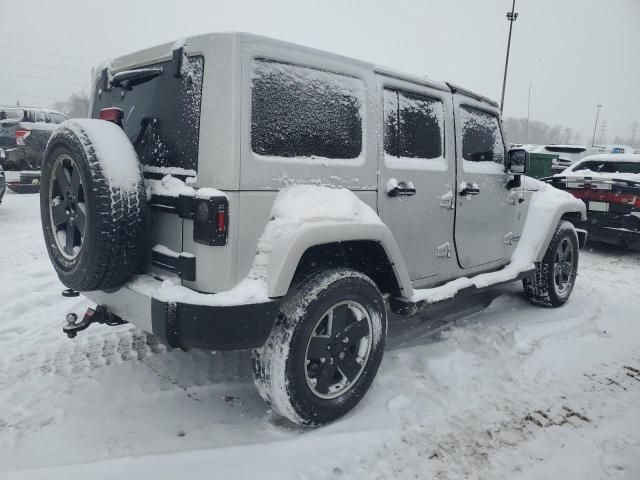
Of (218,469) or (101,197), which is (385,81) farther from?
(218,469)

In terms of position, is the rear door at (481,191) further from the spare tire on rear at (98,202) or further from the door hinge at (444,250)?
the spare tire on rear at (98,202)

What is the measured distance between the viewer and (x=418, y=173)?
3236 millimetres

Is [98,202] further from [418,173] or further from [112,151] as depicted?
[418,173]

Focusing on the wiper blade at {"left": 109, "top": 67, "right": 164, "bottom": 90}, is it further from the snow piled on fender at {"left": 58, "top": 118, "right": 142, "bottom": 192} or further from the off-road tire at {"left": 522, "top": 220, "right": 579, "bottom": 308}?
the off-road tire at {"left": 522, "top": 220, "right": 579, "bottom": 308}

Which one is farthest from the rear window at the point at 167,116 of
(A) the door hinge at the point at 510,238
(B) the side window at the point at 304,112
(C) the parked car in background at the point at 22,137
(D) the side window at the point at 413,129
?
(C) the parked car in background at the point at 22,137

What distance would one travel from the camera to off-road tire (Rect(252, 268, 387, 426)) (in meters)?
2.41

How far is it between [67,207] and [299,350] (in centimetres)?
150

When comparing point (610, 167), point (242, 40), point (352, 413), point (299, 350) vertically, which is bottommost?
point (352, 413)

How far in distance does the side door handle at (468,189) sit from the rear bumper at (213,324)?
1933mm

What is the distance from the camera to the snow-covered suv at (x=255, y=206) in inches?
89.1

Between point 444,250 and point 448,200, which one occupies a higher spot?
point 448,200

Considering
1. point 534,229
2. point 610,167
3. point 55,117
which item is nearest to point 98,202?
point 534,229

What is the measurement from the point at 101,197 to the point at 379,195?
1576mm

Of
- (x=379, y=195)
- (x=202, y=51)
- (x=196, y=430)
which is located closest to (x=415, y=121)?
(x=379, y=195)
